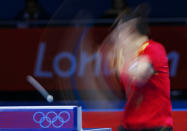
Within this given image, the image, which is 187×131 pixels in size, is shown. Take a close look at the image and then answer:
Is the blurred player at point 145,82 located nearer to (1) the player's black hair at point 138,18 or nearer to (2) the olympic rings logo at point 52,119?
(1) the player's black hair at point 138,18

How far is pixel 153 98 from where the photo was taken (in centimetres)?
374

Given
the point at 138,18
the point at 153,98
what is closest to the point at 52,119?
the point at 153,98

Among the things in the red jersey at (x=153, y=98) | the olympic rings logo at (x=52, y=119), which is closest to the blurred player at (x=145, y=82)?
the red jersey at (x=153, y=98)

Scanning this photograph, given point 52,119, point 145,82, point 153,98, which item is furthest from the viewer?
point 52,119

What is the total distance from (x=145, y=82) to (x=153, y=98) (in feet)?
0.62

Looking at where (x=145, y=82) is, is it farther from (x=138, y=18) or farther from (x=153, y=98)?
(x=138, y=18)

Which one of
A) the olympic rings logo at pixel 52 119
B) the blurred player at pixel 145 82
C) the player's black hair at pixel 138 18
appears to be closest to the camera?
the blurred player at pixel 145 82

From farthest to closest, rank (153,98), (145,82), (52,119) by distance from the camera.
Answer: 1. (52,119)
2. (153,98)
3. (145,82)

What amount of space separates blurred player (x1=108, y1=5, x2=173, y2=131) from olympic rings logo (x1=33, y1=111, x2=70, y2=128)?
44 centimetres

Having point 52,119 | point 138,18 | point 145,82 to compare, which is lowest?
point 52,119

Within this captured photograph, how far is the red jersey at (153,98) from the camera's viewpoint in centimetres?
371

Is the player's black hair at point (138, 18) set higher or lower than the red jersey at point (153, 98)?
higher

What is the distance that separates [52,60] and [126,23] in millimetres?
4726

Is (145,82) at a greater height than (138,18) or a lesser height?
lesser
